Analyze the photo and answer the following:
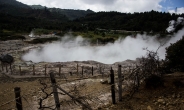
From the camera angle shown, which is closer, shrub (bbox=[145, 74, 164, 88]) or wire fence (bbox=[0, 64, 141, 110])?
wire fence (bbox=[0, 64, 141, 110])

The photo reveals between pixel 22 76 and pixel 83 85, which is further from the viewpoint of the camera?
pixel 22 76

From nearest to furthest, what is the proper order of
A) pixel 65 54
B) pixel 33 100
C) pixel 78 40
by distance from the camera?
pixel 33 100
pixel 65 54
pixel 78 40

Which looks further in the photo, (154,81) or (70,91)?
(154,81)

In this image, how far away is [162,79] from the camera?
732cm

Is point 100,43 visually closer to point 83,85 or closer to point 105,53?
point 105,53

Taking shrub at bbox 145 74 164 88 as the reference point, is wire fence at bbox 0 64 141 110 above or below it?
below

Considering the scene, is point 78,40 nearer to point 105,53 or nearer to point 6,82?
point 105,53

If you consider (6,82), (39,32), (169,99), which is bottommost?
(6,82)

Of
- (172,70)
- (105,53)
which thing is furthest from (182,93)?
(105,53)

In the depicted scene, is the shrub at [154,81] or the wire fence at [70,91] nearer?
the wire fence at [70,91]

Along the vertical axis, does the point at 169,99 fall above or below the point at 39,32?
below

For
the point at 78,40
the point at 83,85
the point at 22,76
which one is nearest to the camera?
the point at 83,85

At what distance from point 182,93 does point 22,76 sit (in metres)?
11.9

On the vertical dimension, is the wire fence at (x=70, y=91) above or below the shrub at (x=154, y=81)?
below
